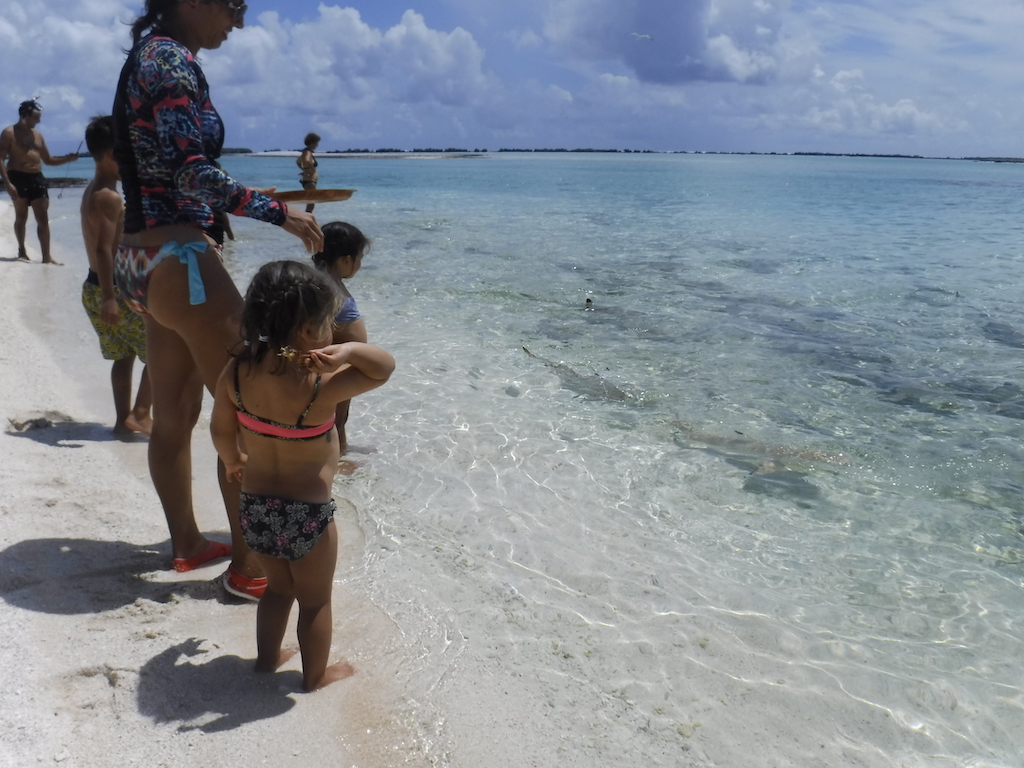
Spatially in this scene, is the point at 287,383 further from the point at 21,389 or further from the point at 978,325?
the point at 978,325

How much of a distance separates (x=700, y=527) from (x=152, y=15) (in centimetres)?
334

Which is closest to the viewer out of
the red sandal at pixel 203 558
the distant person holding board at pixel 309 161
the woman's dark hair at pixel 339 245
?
the red sandal at pixel 203 558

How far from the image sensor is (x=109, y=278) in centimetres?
437

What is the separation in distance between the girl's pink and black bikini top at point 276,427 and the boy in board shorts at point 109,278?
2.29 m

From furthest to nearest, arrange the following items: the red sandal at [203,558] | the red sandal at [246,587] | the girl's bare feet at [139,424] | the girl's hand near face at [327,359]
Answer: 1. the girl's bare feet at [139,424]
2. the red sandal at [203,558]
3. the red sandal at [246,587]
4. the girl's hand near face at [327,359]

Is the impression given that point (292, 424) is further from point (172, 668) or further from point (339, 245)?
point (339, 245)

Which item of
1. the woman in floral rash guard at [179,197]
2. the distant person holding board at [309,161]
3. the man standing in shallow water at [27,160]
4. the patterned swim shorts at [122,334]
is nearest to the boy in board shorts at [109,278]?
the patterned swim shorts at [122,334]

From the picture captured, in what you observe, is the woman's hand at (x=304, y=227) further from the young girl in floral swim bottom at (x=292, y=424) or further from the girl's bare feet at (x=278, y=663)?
the girl's bare feet at (x=278, y=663)

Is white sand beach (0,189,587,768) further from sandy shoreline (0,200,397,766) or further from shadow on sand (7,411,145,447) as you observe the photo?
shadow on sand (7,411,145,447)

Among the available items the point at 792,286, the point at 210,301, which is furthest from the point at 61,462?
the point at 792,286

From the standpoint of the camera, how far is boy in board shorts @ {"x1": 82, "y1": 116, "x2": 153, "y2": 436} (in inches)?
169

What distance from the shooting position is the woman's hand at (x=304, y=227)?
255 centimetres

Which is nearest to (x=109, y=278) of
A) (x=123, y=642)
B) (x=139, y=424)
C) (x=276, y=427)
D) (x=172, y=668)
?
(x=139, y=424)

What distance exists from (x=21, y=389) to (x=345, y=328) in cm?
295
